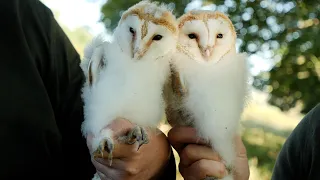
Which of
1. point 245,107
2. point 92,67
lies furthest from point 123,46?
point 245,107

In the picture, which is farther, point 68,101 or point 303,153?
point 303,153

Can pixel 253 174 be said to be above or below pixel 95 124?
below

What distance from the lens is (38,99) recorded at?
0.89 metres

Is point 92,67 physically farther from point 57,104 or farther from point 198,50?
point 57,104

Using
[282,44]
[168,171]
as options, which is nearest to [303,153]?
[168,171]

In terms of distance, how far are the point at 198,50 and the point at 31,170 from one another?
1.32 feet

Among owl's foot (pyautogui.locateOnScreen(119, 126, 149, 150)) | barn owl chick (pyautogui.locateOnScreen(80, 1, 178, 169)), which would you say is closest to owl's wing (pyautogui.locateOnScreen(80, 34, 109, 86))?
barn owl chick (pyautogui.locateOnScreen(80, 1, 178, 169))

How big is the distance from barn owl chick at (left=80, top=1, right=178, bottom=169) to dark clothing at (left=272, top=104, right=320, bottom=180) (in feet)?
1.56

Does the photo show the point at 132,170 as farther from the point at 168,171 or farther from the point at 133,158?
the point at 168,171

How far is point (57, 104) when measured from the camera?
0.94m

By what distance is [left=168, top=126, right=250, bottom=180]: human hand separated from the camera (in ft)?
2.30

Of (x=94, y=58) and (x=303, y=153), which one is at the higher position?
(x=94, y=58)

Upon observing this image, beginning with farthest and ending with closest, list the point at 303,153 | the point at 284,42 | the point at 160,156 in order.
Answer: the point at 284,42 < the point at 303,153 < the point at 160,156

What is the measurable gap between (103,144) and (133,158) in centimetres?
7
